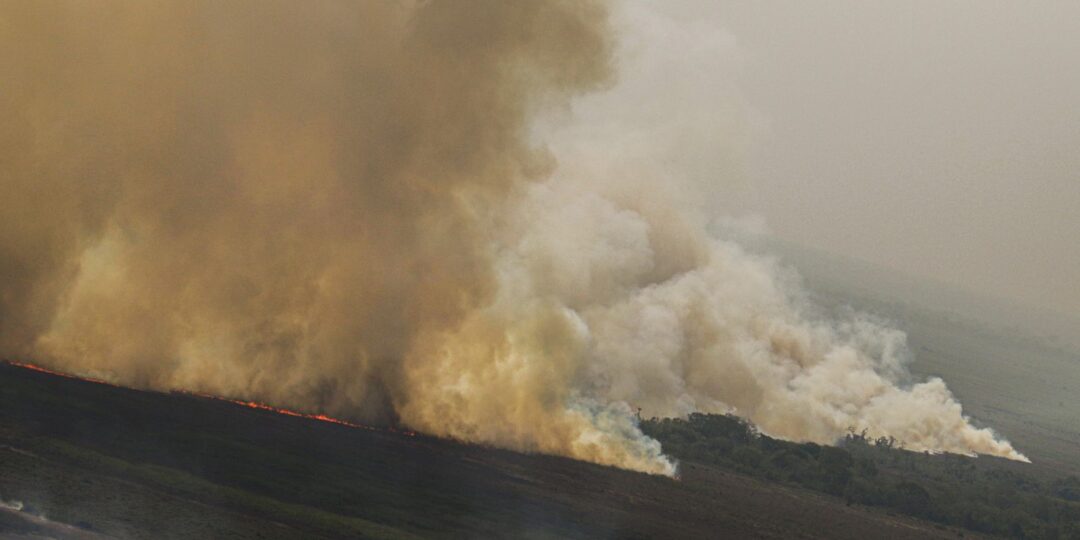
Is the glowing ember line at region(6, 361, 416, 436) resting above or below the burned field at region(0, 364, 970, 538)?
above

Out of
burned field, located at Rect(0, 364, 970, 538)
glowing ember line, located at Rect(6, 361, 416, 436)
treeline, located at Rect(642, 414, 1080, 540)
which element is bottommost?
burned field, located at Rect(0, 364, 970, 538)

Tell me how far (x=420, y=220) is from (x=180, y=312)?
15.3 metres

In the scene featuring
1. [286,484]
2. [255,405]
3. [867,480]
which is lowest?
[286,484]

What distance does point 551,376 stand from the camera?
84000 millimetres

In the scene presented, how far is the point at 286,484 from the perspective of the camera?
6506 cm

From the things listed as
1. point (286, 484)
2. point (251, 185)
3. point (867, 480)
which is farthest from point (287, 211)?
point (867, 480)

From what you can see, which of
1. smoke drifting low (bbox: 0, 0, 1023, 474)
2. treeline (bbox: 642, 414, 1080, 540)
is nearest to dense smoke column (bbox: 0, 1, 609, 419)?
smoke drifting low (bbox: 0, 0, 1023, 474)

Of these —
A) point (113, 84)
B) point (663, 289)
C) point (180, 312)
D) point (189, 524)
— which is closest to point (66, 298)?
point (180, 312)

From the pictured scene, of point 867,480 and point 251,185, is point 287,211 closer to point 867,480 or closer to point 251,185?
point 251,185


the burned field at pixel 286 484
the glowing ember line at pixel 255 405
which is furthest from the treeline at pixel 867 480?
the glowing ember line at pixel 255 405

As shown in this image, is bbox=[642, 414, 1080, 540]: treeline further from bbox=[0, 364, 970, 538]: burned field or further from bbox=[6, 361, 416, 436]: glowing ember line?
bbox=[6, 361, 416, 436]: glowing ember line

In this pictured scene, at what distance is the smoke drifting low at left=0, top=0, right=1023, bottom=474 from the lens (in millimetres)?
78625

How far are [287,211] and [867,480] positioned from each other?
2067 inches

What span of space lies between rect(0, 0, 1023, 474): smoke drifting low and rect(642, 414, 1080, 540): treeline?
61.2 ft
